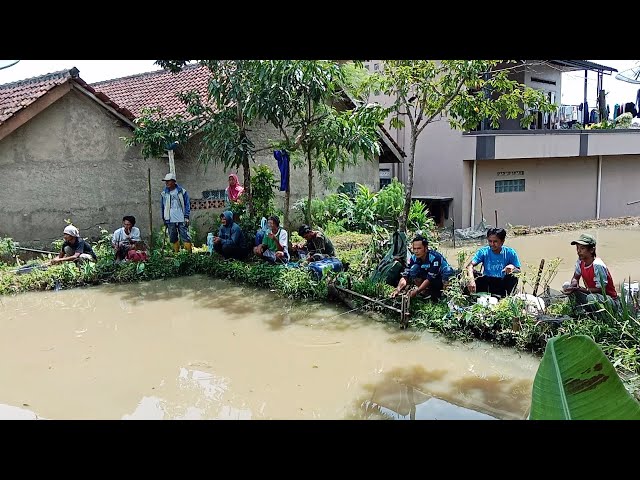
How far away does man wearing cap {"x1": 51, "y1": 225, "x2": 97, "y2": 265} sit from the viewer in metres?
10.2

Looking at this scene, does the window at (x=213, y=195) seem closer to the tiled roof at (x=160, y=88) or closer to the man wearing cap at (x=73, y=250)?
the tiled roof at (x=160, y=88)

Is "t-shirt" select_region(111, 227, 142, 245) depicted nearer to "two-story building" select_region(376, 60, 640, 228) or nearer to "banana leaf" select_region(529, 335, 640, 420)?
"two-story building" select_region(376, 60, 640, 228)

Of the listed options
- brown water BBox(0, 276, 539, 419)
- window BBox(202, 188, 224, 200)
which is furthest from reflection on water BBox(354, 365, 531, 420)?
window BBox(202, 188, 224, 200)

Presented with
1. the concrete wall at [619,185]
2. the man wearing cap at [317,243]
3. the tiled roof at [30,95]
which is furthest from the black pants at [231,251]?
the concrete wall at [619,185]

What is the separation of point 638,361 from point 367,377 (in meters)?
2.41

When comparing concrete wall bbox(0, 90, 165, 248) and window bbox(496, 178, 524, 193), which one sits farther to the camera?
window bbox(496, 178, 524, 193)

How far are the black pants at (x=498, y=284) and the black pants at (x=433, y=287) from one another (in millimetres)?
467

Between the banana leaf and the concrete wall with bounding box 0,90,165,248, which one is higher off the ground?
the concrete wall with bounding box 0,90,165,248

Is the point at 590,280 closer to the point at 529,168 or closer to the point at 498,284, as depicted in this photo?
the point at 498,284

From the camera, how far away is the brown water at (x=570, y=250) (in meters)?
10.9

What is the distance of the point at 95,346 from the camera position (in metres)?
6.95

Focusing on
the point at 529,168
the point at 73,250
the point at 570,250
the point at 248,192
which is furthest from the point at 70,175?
the point at 529,168

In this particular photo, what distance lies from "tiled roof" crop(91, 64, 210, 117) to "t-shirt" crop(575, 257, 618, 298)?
9057mm
